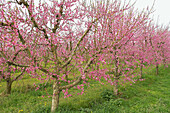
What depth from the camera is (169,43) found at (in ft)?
55.3

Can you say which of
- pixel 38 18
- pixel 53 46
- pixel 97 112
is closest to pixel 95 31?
pixel 53 46

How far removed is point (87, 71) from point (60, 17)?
9.03 ft

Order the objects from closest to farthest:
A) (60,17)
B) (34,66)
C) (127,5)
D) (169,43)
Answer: (34,66) → (60,17) → (127,5) → (169,43)

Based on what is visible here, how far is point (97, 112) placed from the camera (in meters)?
4.66

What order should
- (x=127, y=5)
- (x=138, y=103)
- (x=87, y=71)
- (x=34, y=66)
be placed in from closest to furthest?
(x=34, y=66), (x=87, y=71), (x=127, y=5), (x=138, y=103)

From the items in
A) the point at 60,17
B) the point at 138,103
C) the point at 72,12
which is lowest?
the point at 138,103

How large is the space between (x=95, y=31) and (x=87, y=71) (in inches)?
91.3

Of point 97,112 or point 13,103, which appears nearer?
point 97,112

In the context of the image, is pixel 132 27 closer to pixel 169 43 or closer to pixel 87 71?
pixel 87 71

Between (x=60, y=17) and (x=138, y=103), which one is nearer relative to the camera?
(x=60, y=17)

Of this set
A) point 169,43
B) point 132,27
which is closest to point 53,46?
point 132,27

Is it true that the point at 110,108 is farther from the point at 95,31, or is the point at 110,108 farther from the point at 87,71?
the point at 95,31

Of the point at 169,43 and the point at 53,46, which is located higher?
the point at 169,43

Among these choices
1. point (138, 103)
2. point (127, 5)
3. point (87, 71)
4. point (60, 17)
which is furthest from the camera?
point (138, 103)
